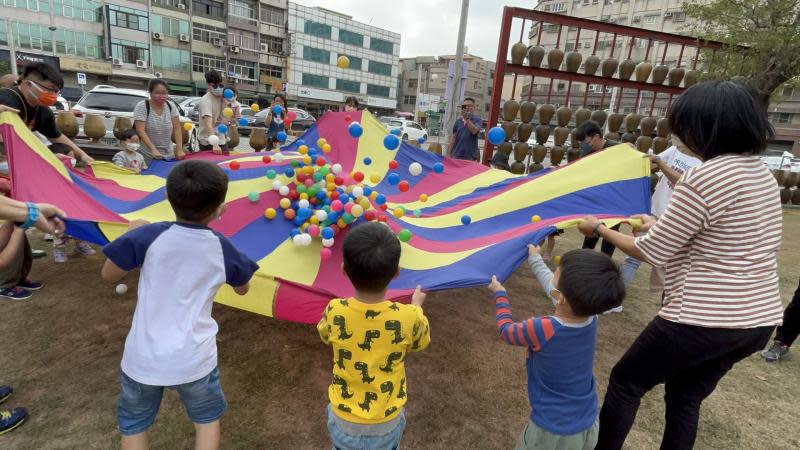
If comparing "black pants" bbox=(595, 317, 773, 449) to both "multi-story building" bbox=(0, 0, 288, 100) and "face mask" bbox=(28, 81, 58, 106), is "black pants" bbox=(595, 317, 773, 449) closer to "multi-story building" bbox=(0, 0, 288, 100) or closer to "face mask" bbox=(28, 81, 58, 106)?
"face mask" bbox=(28, 81, 58, 106)

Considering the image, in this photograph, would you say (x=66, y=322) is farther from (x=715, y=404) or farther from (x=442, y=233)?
(x=715, y=404)

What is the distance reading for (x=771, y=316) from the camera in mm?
1498

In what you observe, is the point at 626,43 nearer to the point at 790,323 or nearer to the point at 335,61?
the point at 335,61

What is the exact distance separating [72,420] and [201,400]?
0.96m

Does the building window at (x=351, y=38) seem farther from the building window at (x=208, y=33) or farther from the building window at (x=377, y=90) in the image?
the building window at (x=208, y=33)

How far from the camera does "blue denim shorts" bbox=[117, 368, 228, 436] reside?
150 centimetres

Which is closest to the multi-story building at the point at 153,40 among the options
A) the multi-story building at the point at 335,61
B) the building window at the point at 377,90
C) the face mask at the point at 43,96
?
the multi-story building at the point at 335,61

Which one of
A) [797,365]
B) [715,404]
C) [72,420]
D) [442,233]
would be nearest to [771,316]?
[715,404]

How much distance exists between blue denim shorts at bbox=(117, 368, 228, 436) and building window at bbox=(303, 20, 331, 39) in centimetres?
3747

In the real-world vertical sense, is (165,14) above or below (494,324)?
above

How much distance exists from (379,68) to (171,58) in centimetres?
1755

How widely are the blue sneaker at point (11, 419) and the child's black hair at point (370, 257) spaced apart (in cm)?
178

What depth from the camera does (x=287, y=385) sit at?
2395 mm

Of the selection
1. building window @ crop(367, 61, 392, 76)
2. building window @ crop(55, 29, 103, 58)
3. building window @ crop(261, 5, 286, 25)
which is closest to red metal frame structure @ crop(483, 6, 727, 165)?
building window @ crop(55, 29, 103, 58)
